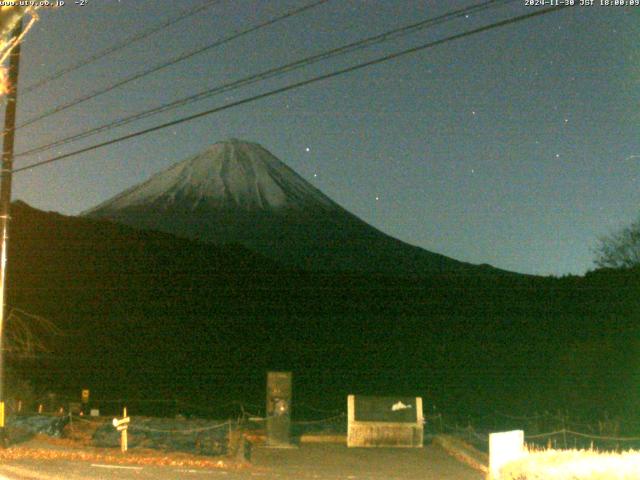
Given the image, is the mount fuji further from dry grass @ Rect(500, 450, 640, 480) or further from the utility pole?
dry grass @ Rect(500, 450, 640, 480)

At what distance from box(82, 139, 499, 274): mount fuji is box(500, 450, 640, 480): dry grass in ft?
373

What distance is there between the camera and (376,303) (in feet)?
284

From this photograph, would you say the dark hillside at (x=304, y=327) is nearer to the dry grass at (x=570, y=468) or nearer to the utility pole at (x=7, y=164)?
the dry grass at (x=570, y=468)

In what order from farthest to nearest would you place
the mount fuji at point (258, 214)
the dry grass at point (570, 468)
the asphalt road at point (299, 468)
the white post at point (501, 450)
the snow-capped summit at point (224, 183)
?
the snow-capped summit at point (224, 183), the mount fuji at point (258, 214), the asphalt road at point (299, 468), the white post at point (501, 450), the dry grass at point (570, 468)

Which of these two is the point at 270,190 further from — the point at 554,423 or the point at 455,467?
the point at 455,467

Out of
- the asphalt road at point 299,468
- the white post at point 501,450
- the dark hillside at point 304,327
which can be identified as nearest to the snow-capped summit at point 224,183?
the dark hillside at point 304,327

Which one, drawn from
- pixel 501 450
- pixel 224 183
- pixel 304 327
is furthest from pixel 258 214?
pixel 501 450

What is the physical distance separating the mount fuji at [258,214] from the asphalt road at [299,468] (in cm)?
10474

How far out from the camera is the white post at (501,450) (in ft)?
41.8

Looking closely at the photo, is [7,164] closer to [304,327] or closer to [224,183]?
[304,327]

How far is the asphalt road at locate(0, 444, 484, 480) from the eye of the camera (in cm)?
1533

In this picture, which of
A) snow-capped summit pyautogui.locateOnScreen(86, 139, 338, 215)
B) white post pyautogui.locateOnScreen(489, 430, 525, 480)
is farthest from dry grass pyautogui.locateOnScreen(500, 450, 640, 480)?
snow-capped summit pyautogui.locateOnScreen(86, 139, 338, 215)

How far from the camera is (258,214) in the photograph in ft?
508

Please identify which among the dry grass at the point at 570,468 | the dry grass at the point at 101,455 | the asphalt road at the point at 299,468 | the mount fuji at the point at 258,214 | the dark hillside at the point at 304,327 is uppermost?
the mount fuji at the point at 258,214
